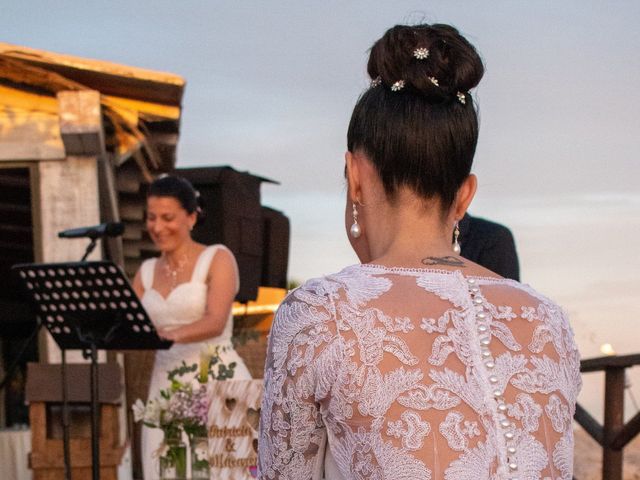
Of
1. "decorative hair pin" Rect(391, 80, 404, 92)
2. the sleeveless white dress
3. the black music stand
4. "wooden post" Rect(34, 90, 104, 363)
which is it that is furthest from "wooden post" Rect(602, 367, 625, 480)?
"decorative hair pin" Rect(391, 80, 404, 92)

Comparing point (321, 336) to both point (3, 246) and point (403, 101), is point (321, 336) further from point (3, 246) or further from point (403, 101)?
point (3, 246)

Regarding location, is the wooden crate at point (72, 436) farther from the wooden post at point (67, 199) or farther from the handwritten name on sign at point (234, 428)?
the handwritten name on sign at point (234, 428)

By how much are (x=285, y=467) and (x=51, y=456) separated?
5.62 metres

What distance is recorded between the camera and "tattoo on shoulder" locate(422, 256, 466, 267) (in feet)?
6.72

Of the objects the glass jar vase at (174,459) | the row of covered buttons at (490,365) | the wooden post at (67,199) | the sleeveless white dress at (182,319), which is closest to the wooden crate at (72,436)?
the sleeveless white dress at (182,319)

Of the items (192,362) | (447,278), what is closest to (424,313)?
(447,278)

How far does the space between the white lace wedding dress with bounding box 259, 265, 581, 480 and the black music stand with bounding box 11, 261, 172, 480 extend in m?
3.42

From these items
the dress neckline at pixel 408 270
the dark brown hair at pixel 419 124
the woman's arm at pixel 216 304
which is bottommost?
the woman's arm at pixel 216 304

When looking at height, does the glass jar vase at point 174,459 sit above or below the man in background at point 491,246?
below

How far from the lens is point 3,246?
44.8ft

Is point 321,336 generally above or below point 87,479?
above

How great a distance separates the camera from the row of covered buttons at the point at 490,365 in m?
→ 1.94

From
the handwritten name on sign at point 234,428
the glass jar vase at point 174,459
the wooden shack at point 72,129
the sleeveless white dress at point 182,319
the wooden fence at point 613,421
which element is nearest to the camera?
the handwritten name on sign at point 234,428

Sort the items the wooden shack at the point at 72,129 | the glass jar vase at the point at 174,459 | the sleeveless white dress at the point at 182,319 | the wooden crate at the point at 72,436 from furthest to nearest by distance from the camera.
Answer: the wooden shack at the point at 72,129 < the wooden crate at the point at 72,436 < the sleeveless white dress at the point at 182,319 < the glass jar vase at the point at 174,459
